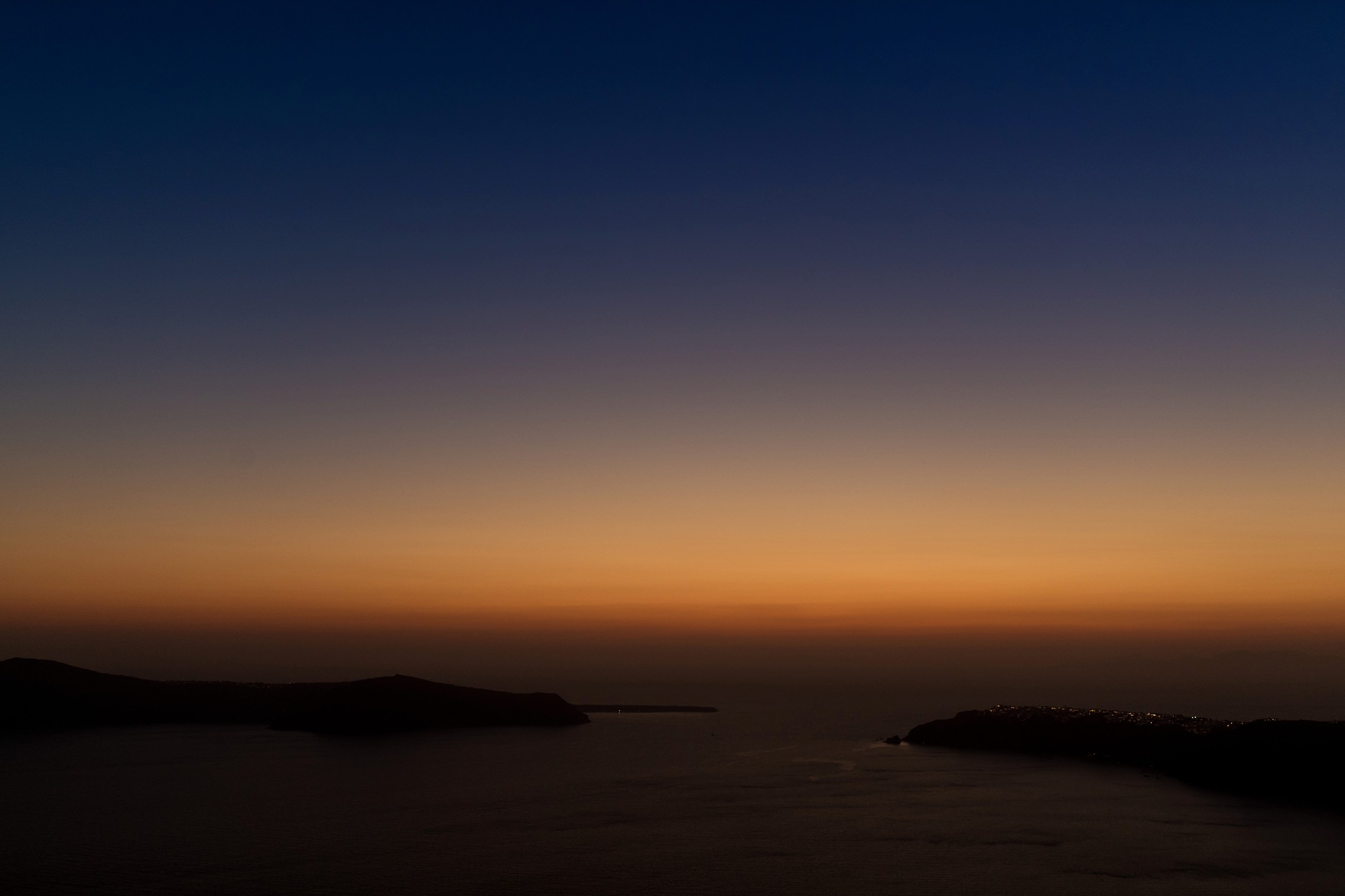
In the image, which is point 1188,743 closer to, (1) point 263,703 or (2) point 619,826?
(2) point 619,826

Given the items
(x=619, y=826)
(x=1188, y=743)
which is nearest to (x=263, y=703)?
(x=619, y=826)

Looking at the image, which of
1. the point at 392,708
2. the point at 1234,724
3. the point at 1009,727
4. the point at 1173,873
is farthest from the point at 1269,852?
the point at 392,708

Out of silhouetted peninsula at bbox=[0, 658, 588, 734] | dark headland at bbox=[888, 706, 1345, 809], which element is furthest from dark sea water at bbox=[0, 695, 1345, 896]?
silhouetted peninsula at bbox=[0, 658, 588, 734]

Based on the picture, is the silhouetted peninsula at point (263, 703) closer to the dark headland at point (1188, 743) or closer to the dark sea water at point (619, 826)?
the dark sea water at point (619, 826)

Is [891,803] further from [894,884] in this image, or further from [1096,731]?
[1096,731]

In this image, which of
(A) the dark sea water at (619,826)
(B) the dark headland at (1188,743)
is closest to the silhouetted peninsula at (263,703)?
(A) the dark sea water at (619,826)
